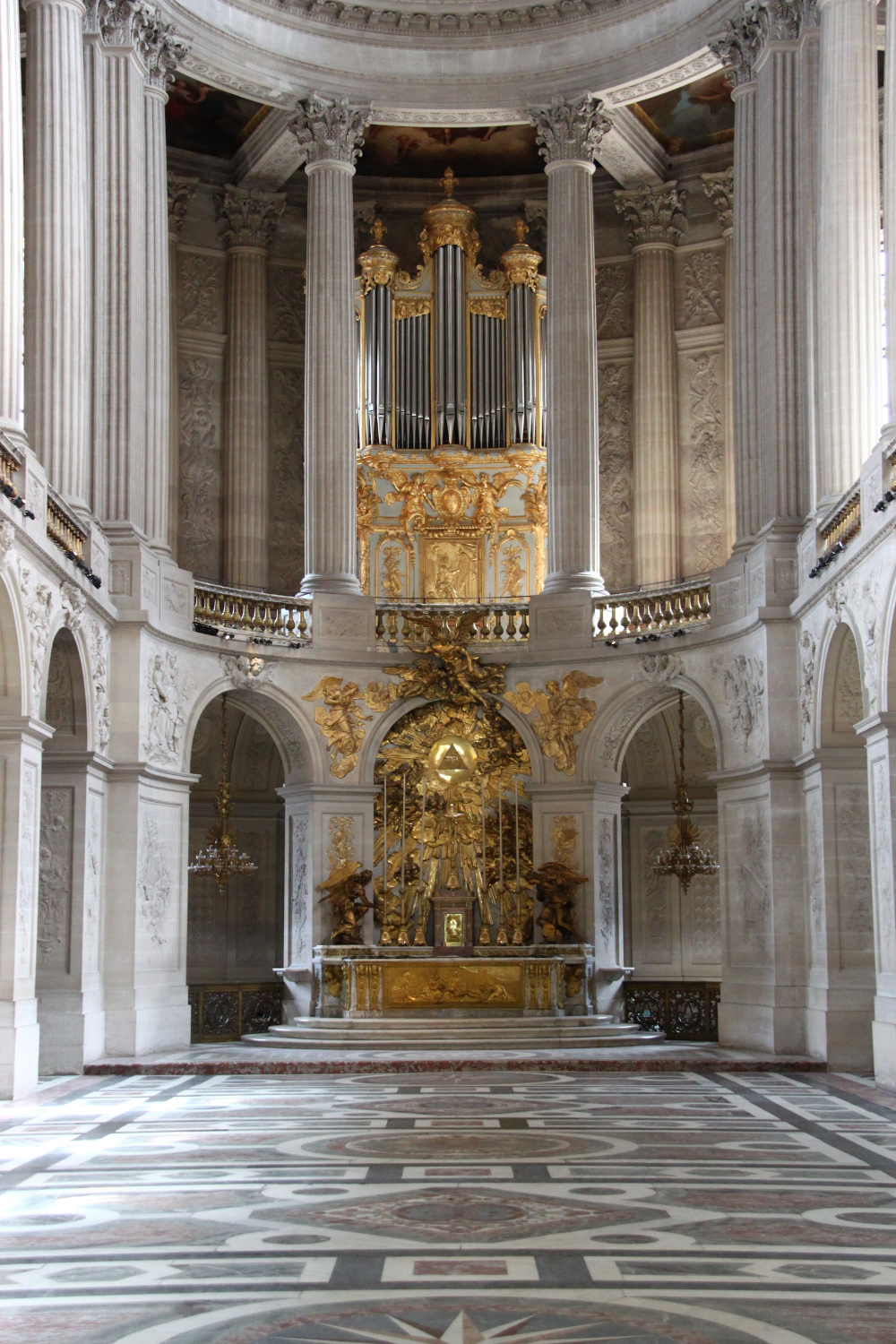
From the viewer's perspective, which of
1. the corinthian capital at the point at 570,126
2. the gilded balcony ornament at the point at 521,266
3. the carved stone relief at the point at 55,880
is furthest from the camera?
the gilded balcony ornament at the point at 521,266

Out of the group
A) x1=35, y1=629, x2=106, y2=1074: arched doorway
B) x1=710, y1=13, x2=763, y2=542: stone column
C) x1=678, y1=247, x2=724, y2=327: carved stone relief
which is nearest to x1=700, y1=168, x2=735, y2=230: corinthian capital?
x1=678, y1=247, x2=724, y2=327: carved stone relief

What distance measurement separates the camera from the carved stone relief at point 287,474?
2820 centimetres

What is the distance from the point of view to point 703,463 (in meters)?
27.5

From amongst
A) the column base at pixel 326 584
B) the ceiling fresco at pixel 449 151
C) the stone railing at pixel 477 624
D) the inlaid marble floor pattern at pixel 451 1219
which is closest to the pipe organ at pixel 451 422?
the stone railing at pixel 477 624

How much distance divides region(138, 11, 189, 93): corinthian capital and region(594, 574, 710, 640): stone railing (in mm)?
9451

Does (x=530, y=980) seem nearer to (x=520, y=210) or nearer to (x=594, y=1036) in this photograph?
→ (x=594, y=1036)

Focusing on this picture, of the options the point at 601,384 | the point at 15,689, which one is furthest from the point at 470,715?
the point at 15,689

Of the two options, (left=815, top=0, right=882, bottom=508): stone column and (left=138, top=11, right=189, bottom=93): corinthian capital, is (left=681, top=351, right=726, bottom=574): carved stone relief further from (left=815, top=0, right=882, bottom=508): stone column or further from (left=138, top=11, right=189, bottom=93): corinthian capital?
(left=138, top=11, right=189, bottom=93): corinthian capital

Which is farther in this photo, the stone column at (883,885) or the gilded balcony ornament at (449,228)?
the gilded balcony ornament at (449,228)

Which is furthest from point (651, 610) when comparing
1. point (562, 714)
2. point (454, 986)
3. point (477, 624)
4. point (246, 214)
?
point (246, 214)

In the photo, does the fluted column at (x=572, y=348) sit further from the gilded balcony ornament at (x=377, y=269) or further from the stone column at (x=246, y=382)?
the stone column at (x=246, y=382)

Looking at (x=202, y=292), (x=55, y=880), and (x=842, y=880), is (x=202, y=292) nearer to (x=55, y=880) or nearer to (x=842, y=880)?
(x=55, y=880)

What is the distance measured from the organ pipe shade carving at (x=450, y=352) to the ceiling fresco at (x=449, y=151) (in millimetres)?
1727

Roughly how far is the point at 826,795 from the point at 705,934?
7303mm
